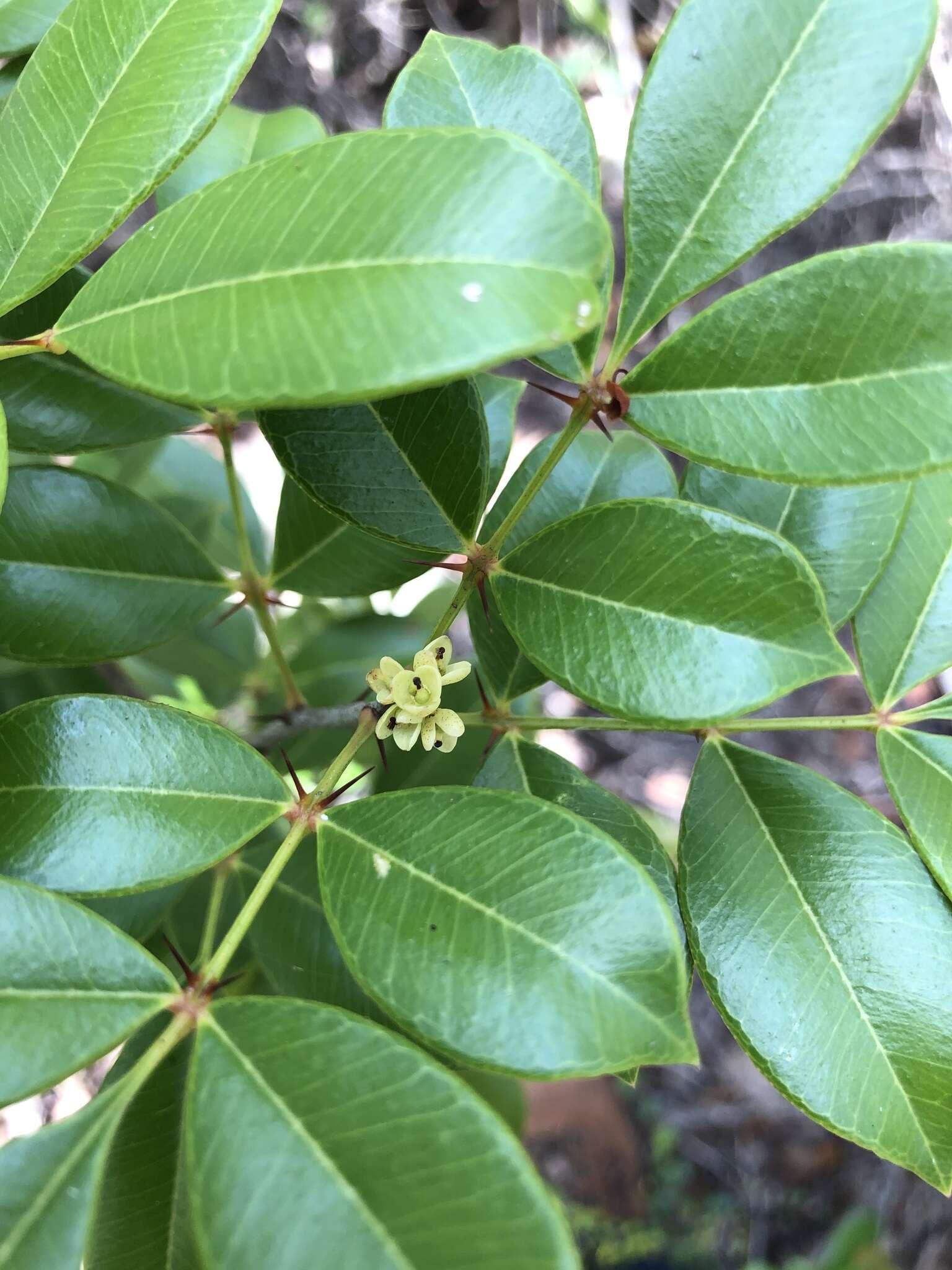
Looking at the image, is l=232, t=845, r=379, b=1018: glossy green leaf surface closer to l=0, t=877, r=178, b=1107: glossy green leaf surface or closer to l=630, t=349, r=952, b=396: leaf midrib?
l=0, t=877, r=178, b=1107: glossy green leaf surface

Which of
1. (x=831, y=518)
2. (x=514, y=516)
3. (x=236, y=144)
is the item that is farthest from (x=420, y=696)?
(x=236, y=144)

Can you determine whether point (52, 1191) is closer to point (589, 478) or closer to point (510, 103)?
point (589, 478)

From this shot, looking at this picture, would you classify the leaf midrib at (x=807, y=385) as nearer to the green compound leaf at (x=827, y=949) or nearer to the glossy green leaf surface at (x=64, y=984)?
the green compound leaf at (x=827, y=949)

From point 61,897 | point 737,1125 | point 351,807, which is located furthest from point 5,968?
point 737,1125

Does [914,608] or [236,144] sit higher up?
[236,144]

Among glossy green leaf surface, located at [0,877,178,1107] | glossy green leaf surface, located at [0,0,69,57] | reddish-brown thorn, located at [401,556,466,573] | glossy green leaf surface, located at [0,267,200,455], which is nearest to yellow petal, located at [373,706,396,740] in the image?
reddish-brown thorn, located at [401,556,466,573]

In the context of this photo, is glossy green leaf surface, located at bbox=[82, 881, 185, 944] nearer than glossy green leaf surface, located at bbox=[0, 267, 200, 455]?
No

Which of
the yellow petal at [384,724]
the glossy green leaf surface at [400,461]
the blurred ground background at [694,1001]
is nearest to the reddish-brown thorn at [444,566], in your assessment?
the glossy green leaf surface at [400,461]
